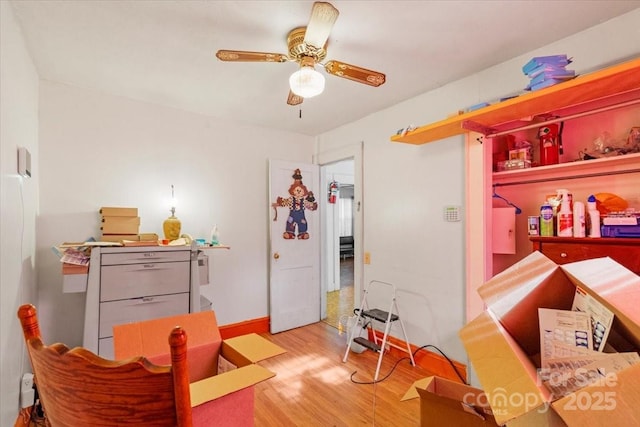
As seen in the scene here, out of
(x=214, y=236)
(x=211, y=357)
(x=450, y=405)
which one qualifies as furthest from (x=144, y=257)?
(x=450, y=405)

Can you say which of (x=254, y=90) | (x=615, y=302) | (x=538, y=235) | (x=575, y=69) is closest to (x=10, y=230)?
(x=254, y=90)

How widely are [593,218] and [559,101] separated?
27.4 inches

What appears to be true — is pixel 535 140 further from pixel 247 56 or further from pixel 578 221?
pixel 247 56

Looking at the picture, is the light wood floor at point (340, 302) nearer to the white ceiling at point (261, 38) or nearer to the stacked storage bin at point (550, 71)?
the white ceiling at point (261, 38)

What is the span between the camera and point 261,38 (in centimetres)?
189

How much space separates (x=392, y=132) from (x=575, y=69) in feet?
4.75

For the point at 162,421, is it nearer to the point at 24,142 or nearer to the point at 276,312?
the point at 24,142

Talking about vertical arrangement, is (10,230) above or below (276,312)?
above

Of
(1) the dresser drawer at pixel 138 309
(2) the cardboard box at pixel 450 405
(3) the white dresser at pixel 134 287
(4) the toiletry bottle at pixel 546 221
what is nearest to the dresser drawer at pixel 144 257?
(3) the white dresser at pixel 134 287

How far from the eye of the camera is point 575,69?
1.88m

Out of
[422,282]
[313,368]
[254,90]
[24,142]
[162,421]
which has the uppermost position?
[254,90]

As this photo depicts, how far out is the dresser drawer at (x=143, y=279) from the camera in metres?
2.15

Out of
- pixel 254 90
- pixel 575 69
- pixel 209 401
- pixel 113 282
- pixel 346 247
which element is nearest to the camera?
pixel 209 401

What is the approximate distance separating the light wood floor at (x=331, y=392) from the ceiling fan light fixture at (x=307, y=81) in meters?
2.09
